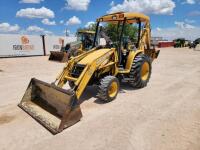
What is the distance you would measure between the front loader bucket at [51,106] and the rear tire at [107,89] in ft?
3.72

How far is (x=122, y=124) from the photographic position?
179 inches

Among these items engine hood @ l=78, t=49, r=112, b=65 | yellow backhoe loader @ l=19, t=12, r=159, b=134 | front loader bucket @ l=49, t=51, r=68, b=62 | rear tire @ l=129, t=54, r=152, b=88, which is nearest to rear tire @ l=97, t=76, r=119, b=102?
yellow backhoe loader @ l=19, t=12, r=159, b=134

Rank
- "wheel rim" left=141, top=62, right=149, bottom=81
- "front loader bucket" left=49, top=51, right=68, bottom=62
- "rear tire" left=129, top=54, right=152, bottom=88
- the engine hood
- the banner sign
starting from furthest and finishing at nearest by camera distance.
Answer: the banner sign → "front loader bucket" left=49, top=51, right=68, bottom=62 → "wheel rim" left=141, top=62, right=149, bottom=81 → "rear tire" left=129, top=54, right=152, bottom=88 → the engine hood

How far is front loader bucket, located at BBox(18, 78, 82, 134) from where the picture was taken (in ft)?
14.4

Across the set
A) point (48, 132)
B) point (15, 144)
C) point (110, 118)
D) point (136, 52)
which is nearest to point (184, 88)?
point (136, 52)

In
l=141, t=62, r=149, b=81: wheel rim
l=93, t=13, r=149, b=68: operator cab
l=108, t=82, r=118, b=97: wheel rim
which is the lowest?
l=108, t=82, r=118, b=97: wheel rim

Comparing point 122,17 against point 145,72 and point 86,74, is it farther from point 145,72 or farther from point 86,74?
point 145,72

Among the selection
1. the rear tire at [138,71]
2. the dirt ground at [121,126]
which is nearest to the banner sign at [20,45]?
the dirt ground at [121,126]

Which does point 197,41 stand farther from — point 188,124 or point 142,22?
point 188,124

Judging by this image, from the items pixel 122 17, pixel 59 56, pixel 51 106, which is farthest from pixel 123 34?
pixel 59 56

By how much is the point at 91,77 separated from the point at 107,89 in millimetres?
662

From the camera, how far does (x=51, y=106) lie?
520 cm

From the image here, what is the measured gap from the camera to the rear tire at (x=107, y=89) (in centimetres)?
559

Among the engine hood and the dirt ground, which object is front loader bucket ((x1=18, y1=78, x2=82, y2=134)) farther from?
the engine hood
